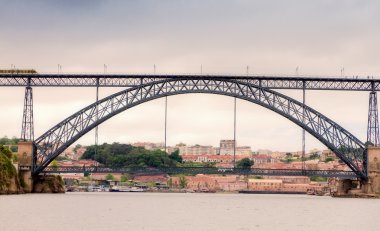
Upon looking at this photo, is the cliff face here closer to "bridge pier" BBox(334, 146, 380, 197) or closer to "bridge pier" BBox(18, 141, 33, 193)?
"bridge pier" BBox(18, 141, 33, 193)

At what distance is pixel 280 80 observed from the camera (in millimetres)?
105938

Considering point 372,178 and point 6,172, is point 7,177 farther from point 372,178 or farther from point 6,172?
point 372,178

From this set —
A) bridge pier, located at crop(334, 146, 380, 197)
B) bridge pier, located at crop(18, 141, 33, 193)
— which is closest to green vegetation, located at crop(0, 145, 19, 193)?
bridge pier, located at crop(18, 141, 33, 193)

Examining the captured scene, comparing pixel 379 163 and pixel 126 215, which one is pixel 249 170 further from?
pixel 126 215

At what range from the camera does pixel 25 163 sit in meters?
110

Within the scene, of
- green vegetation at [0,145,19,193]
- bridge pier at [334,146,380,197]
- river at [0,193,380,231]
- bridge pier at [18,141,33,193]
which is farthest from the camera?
bridge pier at [334,146,380,197]

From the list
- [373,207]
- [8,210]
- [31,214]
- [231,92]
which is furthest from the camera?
[231,92]

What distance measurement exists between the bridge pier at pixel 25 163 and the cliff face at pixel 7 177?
192 centimetres

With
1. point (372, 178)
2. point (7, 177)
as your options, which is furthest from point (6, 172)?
point (372, 178)

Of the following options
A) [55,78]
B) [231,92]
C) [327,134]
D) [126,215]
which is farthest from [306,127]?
[126,215]

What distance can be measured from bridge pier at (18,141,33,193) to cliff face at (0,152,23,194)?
6.28 ft

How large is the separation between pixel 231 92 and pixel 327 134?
13.3 metres

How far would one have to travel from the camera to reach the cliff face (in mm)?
102350

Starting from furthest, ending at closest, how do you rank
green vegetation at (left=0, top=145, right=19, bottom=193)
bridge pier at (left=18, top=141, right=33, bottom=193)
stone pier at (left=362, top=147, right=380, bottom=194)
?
1. stone pier at (left=362, top=147, right=380, bottom=194)
2. bridge pier at (left=18, top=141, right=33, bottom=193)
3. green vegetation at (left=0, top=145, right=19, bottom=193)
